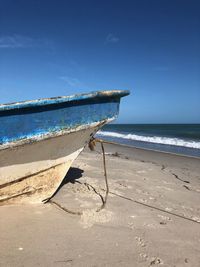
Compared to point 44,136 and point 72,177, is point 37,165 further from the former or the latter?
point 72,177

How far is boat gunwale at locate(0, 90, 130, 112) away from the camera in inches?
112

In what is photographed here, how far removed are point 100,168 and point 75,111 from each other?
3439 mm

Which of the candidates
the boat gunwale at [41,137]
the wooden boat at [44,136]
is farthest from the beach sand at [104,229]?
the boat gunwale at [41,137]

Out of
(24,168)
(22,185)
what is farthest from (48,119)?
(22,185)

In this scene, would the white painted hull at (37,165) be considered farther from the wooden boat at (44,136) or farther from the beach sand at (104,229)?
the beach sand at (104,229)

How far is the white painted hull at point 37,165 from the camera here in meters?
3.25

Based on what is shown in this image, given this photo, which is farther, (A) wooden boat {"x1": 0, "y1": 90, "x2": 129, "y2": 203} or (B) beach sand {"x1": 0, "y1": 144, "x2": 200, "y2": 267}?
(A) wooden boat {"x1": 0, "y1": 90, "x2": 129, "y2": 203}

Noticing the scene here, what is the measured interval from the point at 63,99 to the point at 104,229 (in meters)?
1.50

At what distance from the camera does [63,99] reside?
3.19m

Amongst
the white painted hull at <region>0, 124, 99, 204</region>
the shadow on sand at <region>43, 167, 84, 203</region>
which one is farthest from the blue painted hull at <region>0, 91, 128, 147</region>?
the shadow on sand at <region>43, 167, 84, 203</region>

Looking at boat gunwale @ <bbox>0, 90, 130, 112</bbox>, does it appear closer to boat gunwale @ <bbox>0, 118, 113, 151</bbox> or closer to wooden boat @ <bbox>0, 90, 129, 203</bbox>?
wooden boat @ <bbox>0, 90, 129, 203</bbox>

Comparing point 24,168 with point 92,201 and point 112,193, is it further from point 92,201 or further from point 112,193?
point 112,193

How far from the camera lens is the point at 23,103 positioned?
2.90m

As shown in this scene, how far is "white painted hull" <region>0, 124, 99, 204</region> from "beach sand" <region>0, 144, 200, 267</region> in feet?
0.60
